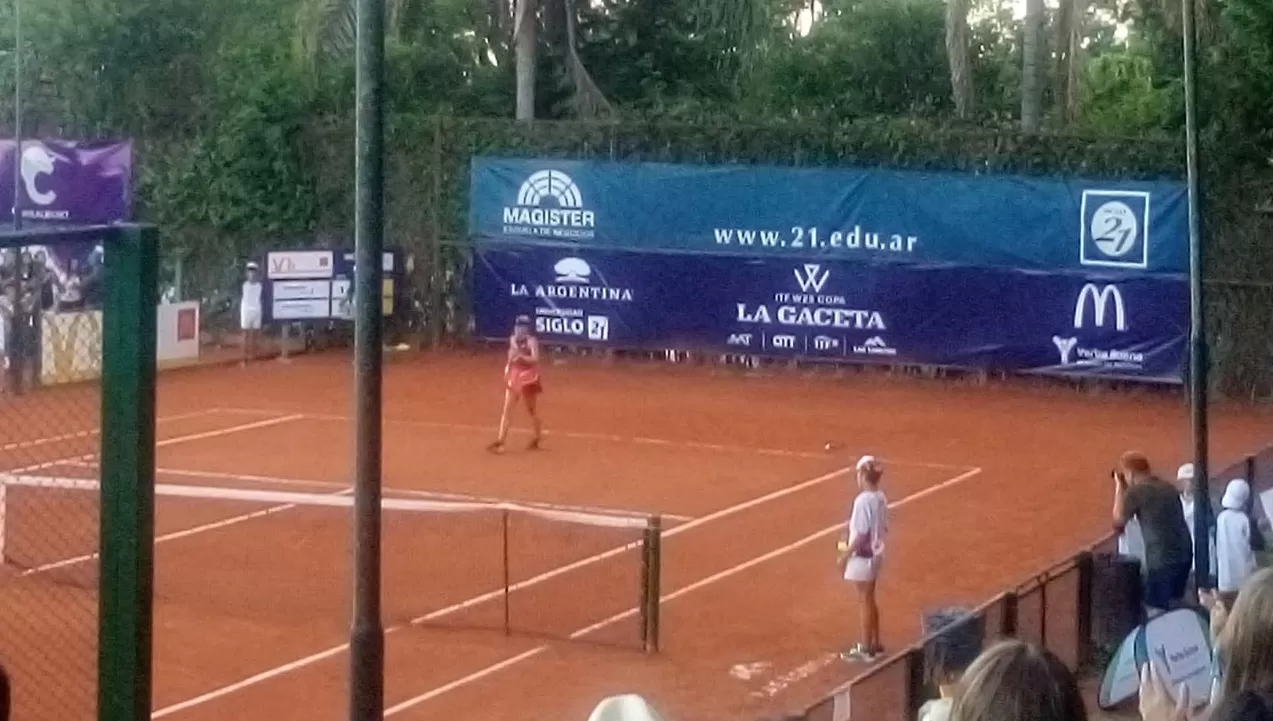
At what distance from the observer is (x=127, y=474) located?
21.8 ft

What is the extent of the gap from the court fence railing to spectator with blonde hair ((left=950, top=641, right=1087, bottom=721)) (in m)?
5.00

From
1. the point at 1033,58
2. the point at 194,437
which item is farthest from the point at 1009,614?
the point at 1033,58

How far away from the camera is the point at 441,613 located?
15586mm

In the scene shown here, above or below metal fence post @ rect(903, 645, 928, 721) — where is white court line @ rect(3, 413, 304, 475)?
above

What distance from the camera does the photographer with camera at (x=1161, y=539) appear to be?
13516 millimetres

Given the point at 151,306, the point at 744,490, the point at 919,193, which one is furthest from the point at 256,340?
the point at 151,306

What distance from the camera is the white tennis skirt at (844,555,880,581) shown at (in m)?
14.5

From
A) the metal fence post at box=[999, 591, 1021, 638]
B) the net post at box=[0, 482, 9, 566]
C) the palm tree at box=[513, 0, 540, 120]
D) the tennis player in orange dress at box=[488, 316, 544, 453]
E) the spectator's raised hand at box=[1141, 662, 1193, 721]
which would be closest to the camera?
the spectator's raised hand at box=[1141, 662, 1193, 721]

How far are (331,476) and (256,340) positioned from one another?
11.9 m

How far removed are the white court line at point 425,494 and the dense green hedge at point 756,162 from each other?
1220 centimetres

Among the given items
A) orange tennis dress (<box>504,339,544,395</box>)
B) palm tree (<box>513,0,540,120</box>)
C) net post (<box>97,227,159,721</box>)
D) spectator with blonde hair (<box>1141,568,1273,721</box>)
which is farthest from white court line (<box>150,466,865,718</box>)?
palm tree (<box>513,0,540,120</box>)

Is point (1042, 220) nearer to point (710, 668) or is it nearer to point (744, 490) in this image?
point (744, 490)

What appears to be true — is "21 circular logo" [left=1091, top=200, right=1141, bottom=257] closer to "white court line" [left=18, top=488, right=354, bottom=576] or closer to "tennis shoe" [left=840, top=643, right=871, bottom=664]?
"white court line" [left=18, top=488, right=354, bottom=576]

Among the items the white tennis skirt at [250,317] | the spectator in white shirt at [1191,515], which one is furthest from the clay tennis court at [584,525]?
the spectator in white shirt at [1191,515]
